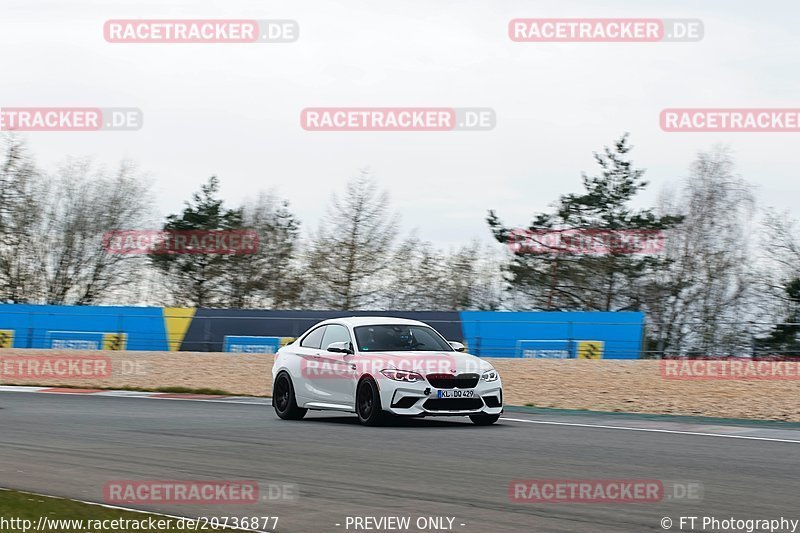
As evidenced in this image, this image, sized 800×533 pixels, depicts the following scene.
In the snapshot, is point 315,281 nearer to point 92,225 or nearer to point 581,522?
point 92,225

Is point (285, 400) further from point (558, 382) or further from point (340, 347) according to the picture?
point (558, 382)

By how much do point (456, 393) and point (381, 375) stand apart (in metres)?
1.02

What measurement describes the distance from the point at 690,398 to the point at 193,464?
39.9ft

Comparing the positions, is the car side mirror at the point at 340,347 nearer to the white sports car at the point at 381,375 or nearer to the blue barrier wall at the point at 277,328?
the white sports car at the point at 381,375

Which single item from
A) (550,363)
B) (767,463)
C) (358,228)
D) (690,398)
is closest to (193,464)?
(767,463)

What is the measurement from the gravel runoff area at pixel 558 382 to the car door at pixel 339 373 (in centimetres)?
580

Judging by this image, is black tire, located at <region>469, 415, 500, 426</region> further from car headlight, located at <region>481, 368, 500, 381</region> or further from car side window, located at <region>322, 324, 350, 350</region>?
car side window, located at <region>322, 324, 350, 350</region>

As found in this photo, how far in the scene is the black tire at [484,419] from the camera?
16.0 meters

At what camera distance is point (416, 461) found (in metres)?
11.4

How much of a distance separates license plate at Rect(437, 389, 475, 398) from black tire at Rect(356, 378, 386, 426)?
2.77 feet

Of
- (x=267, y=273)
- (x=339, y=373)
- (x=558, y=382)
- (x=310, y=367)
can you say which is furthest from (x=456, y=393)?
(x=267, y=273)

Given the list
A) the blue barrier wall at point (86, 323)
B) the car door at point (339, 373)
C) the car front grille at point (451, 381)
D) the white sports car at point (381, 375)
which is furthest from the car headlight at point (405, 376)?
the blue barrier wall at point (86, 323)

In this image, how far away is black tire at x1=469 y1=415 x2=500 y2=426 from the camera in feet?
→ 52.4

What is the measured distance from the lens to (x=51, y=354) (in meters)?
35.0
